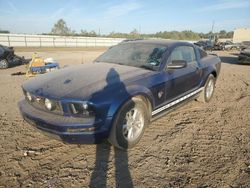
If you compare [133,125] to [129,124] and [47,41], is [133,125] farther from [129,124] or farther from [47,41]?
[47,41]

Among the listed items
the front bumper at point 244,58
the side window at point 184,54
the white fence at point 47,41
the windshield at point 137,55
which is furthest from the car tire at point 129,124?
the white fence at point 47,41

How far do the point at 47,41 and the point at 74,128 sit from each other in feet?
123

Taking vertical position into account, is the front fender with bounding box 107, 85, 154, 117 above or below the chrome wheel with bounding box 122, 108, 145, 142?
above

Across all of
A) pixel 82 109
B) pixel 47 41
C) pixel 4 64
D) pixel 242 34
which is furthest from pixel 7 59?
pixel 242 34

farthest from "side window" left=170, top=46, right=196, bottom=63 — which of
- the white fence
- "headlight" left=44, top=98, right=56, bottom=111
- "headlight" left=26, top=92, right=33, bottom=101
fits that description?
the white fence

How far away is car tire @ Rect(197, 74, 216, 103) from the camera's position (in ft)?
18.9

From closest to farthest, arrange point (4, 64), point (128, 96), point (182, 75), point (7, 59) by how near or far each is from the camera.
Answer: point (128, 96) → point (182, 75) → point (4, 64) → point (7, 59)

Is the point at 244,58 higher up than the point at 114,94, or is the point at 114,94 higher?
the point at 114,94

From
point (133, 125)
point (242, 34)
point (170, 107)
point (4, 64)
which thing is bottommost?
point (4, 64)

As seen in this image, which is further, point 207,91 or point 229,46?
point 229,46

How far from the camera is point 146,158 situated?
131 inches

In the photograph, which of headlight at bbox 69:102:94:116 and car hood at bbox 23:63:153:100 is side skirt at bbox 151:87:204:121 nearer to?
car hood at bbox 23:63:153:100

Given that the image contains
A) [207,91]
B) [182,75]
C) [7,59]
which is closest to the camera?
[182,75]

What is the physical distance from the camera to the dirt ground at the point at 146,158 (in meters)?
2.81
